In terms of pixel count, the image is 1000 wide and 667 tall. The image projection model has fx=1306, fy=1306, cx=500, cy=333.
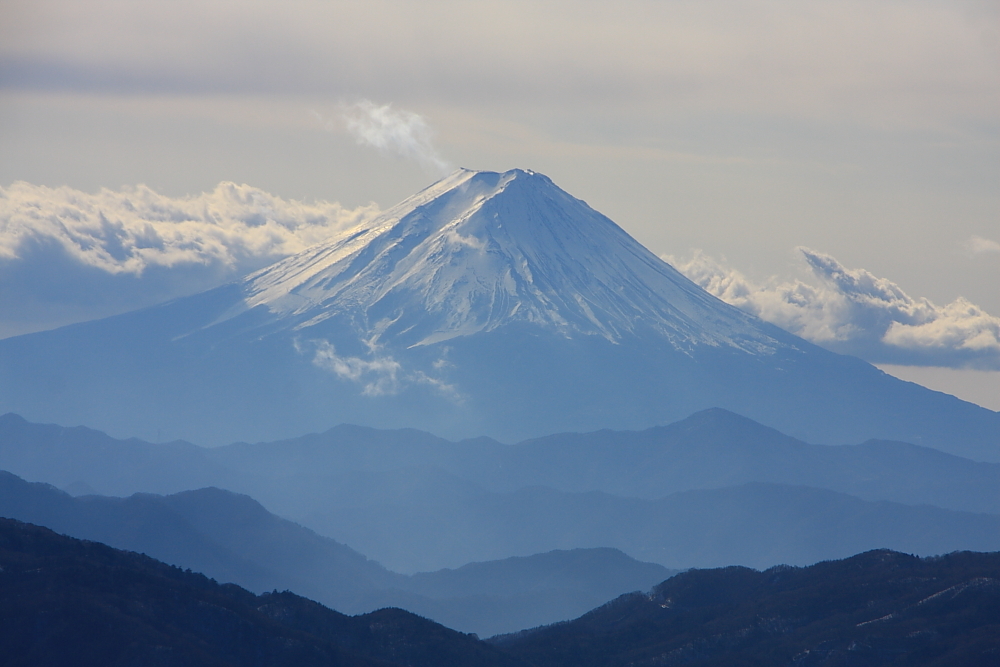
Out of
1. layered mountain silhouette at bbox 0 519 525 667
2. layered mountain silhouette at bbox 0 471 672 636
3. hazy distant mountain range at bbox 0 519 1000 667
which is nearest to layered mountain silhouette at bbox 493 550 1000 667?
hazy distant mountain range at bbox 0 519 1000 667

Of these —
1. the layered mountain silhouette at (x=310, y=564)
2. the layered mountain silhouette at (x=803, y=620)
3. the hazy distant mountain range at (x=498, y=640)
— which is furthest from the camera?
the layered mountain silhouette at (x=310, y=564)

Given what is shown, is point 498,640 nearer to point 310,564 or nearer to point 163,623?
point 163,623

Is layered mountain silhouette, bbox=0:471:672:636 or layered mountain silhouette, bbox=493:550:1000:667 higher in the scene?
layered mountain silhouette, bbox=0:471:672:636

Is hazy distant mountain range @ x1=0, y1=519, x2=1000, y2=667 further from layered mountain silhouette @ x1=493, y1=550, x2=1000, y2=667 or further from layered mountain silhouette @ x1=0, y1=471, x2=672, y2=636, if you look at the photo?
layered mountain silhouette @ x1=0, y1=471, x2=672, y2=636

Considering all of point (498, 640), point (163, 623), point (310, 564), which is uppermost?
point (310, 564)

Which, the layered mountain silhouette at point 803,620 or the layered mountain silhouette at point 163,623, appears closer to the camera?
the layered mountain silhouette at point 163,623

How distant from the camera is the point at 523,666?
2552 inches

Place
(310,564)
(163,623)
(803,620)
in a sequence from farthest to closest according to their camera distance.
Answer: (310,564), (803,620), (163,623)

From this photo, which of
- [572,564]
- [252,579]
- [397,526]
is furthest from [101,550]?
[397,526]

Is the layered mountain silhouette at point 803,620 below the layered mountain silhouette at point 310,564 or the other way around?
below

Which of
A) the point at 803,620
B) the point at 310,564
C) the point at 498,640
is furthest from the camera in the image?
the point at 310,564

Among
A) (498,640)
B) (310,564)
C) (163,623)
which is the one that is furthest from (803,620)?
(310,564)

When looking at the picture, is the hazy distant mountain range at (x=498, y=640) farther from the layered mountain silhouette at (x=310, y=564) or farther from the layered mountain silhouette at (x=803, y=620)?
the layered mountain silhouette at (x=310, y=564)

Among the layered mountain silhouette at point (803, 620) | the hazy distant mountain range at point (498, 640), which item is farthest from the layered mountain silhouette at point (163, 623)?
the layered mountain silhouette at point (803, 620)
